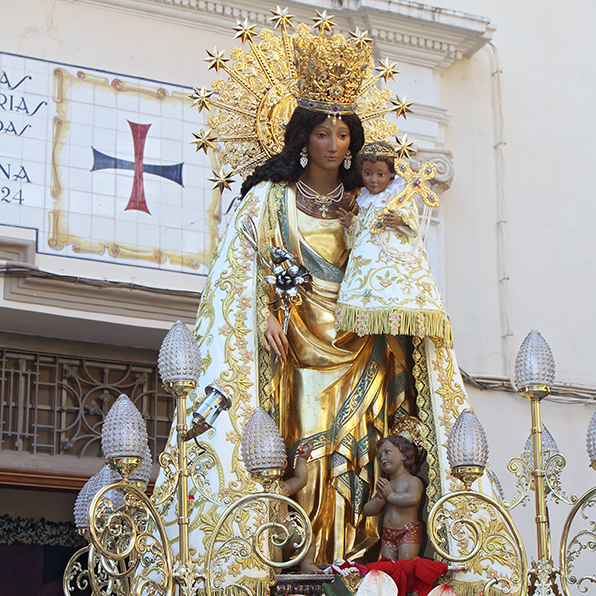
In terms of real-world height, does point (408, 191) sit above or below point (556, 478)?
above

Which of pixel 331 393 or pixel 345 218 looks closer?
pixel 331 393

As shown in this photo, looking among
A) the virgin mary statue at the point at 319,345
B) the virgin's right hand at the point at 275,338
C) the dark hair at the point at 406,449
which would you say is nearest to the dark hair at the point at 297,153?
the virgin mary statue at the point at 319,345

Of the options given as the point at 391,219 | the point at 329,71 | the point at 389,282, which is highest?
the point at 329,71

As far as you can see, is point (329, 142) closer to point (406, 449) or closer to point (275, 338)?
point (275, 338)

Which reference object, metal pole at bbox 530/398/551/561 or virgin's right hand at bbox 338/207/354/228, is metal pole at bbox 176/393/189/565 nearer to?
metal pole at bbox 530/398/551/561

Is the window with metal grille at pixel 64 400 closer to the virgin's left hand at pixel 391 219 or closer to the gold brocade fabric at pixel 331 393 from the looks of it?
the gold brocade fabric at pixel 331 393

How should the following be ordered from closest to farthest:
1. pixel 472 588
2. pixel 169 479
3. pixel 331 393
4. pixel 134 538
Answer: pixel 134 538 → pixel 169 479 → pixel 472 588 → pixel 331 393

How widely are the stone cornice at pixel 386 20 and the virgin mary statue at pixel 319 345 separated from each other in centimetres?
226

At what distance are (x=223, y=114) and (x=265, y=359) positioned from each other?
1.14 m

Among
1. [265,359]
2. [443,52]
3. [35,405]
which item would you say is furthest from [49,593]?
[443,52]

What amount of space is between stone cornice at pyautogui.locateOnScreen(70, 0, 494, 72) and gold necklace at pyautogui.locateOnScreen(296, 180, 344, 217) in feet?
8.47

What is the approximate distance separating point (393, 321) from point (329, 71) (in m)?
0.98

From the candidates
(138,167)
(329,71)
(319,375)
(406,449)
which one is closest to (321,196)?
(329,71)

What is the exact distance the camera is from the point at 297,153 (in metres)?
4.45
